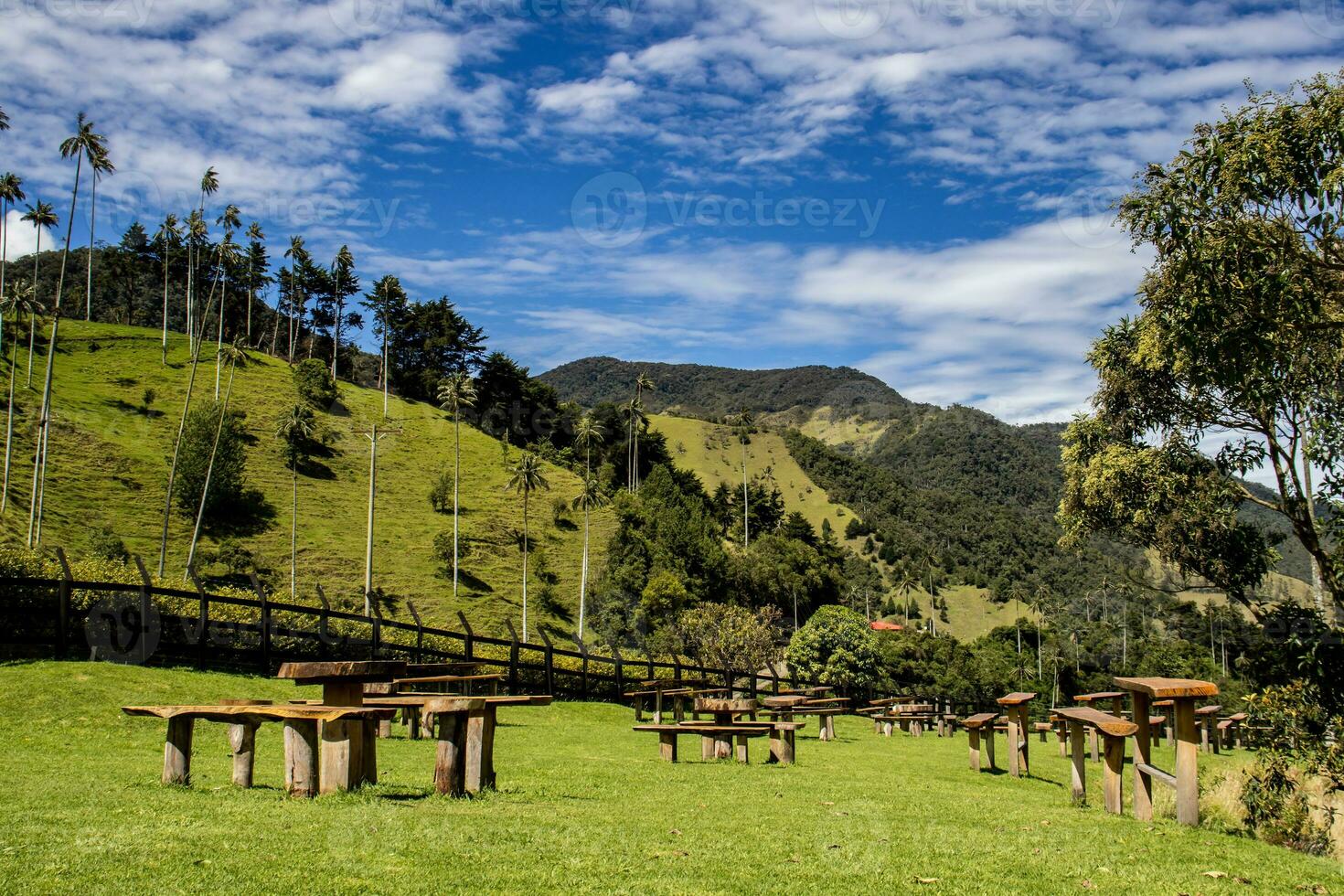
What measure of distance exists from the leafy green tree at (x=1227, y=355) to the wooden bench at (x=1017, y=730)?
4337mm

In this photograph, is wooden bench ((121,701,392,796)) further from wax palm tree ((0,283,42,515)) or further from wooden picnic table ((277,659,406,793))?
wax palm tree ((0,283,42,515))

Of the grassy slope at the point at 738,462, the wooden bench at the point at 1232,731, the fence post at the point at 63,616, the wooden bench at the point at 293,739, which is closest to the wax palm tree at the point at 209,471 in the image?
the fence post at the point at 63,616

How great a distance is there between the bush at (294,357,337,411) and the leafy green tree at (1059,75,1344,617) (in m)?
79.3

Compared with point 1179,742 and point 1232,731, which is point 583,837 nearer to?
point 1179,742

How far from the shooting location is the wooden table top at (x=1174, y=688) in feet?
22.8

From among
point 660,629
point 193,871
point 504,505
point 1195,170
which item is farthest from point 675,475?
point 193,871

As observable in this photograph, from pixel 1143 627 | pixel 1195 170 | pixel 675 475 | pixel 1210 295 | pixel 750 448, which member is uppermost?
pixel 750 448

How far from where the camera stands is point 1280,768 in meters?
7.63

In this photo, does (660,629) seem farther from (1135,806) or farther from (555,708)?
(1135,806)

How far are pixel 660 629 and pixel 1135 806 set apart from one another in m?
59.6

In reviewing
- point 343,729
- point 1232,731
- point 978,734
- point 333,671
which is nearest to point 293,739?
point 343,729

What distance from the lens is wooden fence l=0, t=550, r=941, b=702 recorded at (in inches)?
667

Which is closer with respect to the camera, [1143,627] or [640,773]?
[640,773]

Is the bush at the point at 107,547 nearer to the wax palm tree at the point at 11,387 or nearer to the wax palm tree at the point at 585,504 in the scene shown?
the wax palm tree at the point at 11,387
